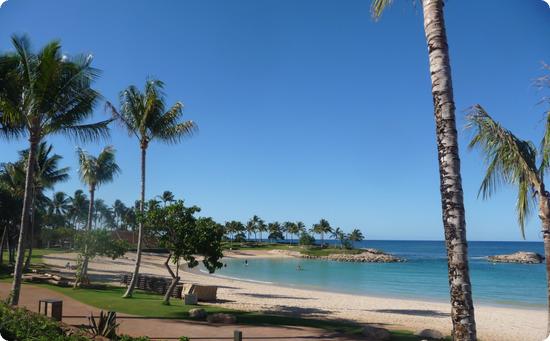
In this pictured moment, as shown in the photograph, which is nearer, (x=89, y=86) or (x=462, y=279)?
(x=462, y=279)

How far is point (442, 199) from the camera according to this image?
5.80 m

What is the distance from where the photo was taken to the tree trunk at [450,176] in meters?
5.47

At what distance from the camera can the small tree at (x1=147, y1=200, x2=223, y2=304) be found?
18.1 metres

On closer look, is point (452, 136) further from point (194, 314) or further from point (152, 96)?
point (152, 96)

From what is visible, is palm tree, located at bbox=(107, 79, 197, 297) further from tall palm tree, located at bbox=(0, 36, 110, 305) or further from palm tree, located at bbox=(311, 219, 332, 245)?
palm tree, located at bbox=(311, 219, 332, 245)

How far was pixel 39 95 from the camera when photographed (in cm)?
1311

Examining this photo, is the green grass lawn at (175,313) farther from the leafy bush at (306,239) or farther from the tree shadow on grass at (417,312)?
the leafy bush at (306,239)

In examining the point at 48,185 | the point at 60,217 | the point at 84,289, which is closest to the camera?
the point at 84,289

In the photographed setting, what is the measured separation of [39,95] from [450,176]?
39.5 ft

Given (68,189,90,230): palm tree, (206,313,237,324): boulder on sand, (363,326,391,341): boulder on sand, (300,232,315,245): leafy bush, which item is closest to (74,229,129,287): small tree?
(206,313,237,324): boulder on sand

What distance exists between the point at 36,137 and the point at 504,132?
13.1 m

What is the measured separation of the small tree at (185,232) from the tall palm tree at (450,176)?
1339cm

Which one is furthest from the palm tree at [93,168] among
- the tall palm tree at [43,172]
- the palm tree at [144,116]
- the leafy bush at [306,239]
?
the leafy bush at [306,239]

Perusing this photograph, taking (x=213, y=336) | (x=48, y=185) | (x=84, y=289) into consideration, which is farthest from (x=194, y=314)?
(x=48, y=185)
